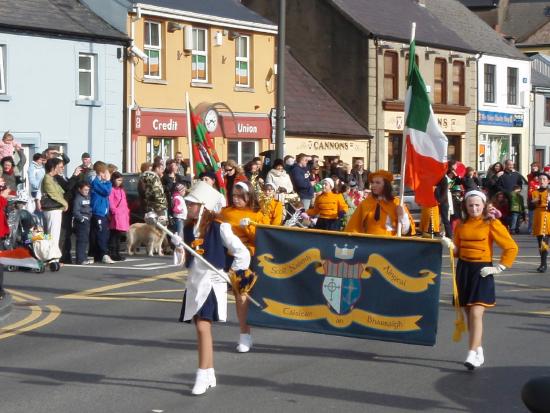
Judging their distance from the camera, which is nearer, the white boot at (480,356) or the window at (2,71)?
the white boot at (480,356)

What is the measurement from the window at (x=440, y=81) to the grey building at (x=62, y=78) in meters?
20.2

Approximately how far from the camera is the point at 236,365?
10.4 metres

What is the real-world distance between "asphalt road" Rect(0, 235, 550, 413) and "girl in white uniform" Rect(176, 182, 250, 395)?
0.37 metres

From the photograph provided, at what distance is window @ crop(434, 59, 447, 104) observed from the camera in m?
49.5

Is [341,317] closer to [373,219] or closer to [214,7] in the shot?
[373,219]

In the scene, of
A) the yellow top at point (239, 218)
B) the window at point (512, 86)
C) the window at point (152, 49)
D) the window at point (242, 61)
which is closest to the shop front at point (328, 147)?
the window at point (242, 61)

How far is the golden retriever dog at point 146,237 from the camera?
72.0 ft

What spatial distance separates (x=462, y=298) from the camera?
10.5m

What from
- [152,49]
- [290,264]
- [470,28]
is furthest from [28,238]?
[470,28]

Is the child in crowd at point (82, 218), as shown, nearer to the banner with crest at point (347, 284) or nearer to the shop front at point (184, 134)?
the banner with crest at point (347, 284)

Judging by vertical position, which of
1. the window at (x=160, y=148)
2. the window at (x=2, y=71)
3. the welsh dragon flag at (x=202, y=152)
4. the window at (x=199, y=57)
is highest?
the window at (x=199, y=57)

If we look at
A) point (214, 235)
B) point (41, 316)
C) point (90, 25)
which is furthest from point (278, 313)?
point (90, 25)

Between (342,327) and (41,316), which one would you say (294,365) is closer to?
(342,327)

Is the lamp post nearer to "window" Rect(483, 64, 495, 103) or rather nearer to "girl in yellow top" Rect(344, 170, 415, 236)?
"girl in yellow top" Rect(344, 170, 415, 236)
